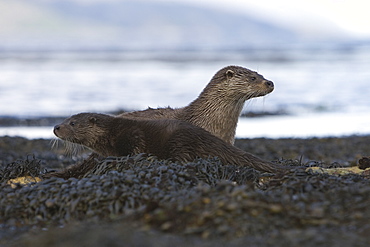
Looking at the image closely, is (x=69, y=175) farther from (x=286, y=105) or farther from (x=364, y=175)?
(x=286, y=105)

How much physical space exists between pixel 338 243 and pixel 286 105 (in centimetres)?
1473

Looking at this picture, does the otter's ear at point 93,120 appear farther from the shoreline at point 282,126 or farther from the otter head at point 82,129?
the shoreline at point 282,126

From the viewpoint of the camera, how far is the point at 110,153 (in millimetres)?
6180

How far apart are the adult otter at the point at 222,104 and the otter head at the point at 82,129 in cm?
92

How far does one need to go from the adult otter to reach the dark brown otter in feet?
3.52

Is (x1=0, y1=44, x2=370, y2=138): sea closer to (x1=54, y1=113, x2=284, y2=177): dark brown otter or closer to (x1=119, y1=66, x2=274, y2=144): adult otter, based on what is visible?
(x1=119, y1=66, x2=274, y2=144): adult otter

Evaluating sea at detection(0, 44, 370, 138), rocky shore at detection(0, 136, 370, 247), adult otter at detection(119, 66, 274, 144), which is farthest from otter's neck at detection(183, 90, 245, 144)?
sea at detection(0, 44, 370, 138)

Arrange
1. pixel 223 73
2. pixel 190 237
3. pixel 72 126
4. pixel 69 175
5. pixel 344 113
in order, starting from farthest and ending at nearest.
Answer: pixel 344 113, pixel 223 73, pixel 72 126, pixel 69 175, pixel 190 237

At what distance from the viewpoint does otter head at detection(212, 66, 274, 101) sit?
7.50 m

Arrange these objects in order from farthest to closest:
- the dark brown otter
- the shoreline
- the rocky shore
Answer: the shoreline → the dark brown otter → the rocky shore

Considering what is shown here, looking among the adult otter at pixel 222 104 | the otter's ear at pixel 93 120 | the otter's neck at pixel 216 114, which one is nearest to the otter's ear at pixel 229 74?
the adult otter at pixel 222 104

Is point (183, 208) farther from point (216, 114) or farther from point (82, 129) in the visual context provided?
point (216, 114)

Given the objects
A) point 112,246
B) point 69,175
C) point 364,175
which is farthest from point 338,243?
point 69,175

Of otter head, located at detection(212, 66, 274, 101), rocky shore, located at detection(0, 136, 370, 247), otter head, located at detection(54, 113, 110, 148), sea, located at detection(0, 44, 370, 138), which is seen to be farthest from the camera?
sea, located at detection(0, 44, 370, 138)
